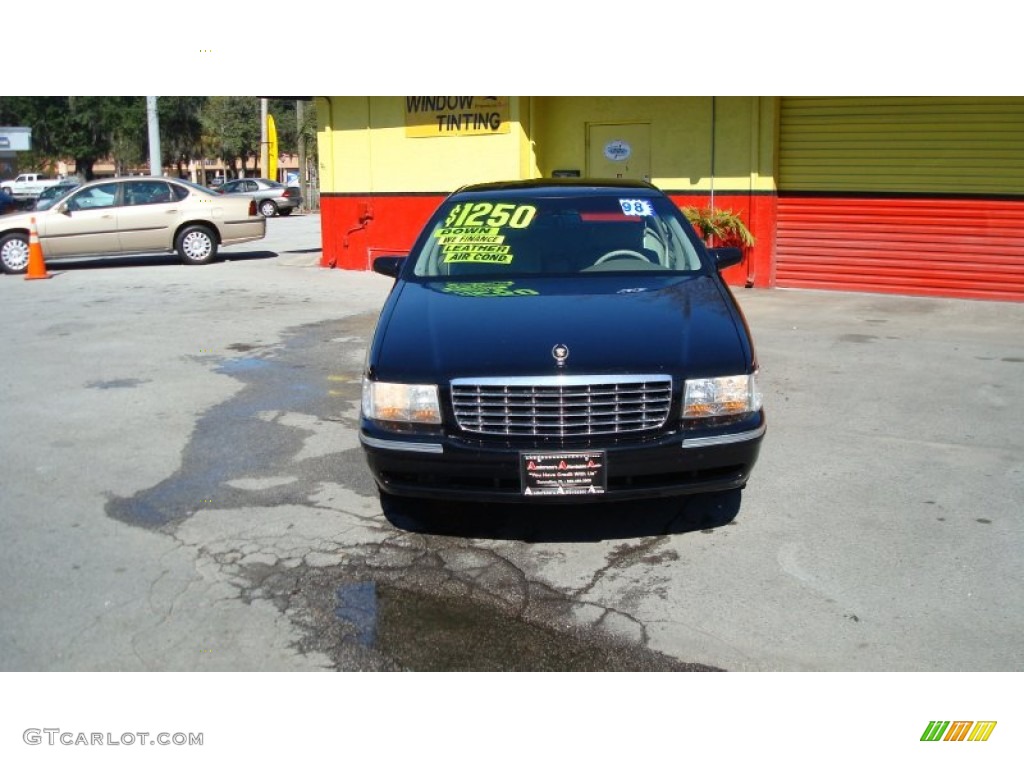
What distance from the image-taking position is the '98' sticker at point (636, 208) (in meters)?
5.87

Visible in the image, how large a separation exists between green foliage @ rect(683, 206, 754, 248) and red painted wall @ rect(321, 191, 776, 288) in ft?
0.60

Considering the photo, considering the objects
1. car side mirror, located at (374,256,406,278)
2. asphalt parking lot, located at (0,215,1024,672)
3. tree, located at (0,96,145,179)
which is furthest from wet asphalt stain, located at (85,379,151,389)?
tree, located at (0,96,145,179)

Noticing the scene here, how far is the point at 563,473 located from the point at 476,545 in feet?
2.39

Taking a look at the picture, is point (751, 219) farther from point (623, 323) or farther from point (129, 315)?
point (623, 323)

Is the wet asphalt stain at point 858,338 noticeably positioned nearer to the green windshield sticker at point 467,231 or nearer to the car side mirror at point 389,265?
the green windshield sticker at point 467,231

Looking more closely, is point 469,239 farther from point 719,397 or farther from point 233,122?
point 233,122

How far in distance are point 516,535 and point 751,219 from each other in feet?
30.6

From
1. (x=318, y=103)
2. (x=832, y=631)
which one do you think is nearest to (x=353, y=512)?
(x=832, y=631)

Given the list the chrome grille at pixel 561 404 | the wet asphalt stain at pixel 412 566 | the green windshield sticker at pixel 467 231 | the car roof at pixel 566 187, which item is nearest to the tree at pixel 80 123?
the car roof at pixel 566 187

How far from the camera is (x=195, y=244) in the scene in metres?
16.9

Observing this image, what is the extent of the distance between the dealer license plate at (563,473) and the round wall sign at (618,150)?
10.4 meters

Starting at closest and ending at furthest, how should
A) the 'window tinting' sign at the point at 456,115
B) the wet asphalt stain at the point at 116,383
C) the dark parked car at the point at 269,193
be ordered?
the wet asphalt stain at the point at 116,383 < the 'window tinting' sign at the point at 456,115 < the dark parked car at the point at 269,193

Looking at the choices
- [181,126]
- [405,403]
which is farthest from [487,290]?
[181,126]

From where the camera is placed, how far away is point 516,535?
15.6 ft
